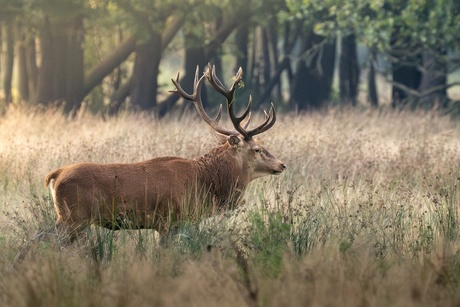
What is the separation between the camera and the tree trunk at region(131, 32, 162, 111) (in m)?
24.8

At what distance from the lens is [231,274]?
20.9 feet

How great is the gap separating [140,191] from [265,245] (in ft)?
4.33

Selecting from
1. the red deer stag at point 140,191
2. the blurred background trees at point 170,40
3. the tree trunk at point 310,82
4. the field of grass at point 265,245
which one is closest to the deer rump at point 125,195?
the red deer stag at point 140,191

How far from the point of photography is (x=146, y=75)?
25.0 m

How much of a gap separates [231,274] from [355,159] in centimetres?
710

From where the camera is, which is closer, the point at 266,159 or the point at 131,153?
the point at 266,159

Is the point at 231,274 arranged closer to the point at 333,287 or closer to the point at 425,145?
the point at 333,287

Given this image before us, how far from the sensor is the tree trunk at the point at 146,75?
24828 mm

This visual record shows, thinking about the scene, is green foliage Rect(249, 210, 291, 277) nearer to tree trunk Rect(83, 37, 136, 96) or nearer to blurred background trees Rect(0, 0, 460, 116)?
blurred background trees Rect(0, 0, 460, 116)

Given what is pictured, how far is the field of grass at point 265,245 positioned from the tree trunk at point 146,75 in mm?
10604

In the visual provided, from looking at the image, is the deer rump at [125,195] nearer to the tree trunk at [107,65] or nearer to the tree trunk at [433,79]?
the tree trunk at [107,65]

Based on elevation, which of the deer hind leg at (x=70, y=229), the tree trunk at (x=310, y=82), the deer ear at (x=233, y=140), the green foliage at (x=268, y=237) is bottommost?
the tree trunk at (x=310, y=82)

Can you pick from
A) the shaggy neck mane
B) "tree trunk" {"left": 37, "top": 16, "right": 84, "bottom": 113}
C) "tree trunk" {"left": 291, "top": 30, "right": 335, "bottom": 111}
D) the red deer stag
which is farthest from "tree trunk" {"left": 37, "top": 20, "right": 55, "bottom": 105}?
the red deer stag

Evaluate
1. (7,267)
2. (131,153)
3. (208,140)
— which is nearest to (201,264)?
(7,267)
